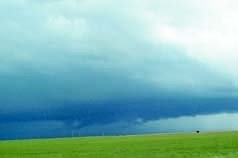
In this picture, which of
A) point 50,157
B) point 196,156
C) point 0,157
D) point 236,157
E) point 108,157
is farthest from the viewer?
point 0,157

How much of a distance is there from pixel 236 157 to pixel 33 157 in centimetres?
3184

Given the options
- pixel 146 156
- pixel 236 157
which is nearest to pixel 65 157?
pixel 146 156

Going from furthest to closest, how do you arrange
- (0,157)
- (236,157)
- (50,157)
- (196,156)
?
(0,157), (50,157), (196,156), (236,157)

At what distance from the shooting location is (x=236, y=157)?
2170 inches

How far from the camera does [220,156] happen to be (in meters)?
56.9

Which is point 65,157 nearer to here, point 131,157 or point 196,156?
point 131,157

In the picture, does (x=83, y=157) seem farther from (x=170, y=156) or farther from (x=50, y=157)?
(x=170, y=156)

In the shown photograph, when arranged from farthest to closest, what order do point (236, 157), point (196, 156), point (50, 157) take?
point (50, 157) < point (196, 156) < point (236, 157)

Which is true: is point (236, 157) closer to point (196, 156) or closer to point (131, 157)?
point (196, 156)

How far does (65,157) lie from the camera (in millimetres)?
70312

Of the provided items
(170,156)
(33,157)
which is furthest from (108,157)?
(33,157)

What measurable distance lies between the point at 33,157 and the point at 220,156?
97.4ft

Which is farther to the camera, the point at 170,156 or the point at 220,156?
the point at 170,156

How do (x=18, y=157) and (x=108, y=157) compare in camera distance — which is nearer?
(x=108, y=157)
